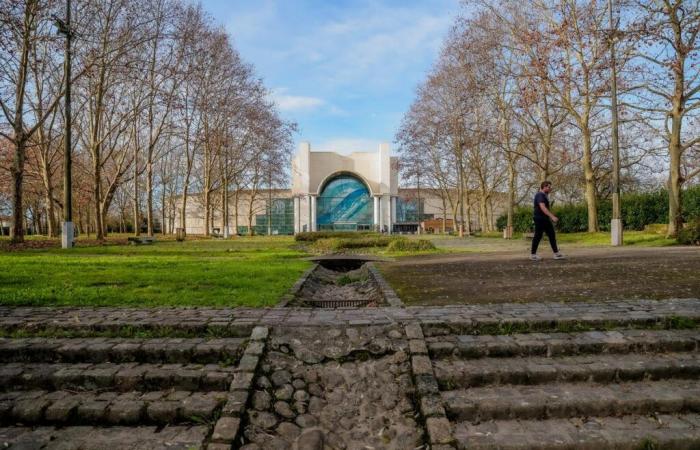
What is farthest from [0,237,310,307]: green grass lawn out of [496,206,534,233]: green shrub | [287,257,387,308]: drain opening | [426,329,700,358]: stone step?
[496,206,534,233]: green shrub

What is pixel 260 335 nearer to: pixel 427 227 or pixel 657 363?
pixel 657 363

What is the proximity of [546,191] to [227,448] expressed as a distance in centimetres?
993

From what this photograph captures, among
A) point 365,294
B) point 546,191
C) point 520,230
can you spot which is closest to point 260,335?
point 365,294

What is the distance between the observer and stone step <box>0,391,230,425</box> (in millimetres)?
3625

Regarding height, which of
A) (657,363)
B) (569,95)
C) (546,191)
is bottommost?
(657,363)

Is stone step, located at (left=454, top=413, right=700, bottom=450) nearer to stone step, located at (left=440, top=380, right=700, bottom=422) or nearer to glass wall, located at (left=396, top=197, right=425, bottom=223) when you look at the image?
stone step, located at (left=440, top=380, right=700, bottom=422)

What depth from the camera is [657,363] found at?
4.09 meters

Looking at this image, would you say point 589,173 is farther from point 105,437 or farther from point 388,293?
point 105,437

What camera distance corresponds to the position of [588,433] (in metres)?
3.36

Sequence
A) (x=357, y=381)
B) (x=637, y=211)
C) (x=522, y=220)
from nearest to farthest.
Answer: (x=357, y=381)
(x=637, y=211)
(x=522, y=220)

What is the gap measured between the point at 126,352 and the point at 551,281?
21.9 feet

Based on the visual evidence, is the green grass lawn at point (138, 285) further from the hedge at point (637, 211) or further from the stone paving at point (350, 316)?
the hedge at point (637, 211)

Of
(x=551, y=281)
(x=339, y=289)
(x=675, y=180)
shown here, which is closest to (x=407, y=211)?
(x=675, y=180)

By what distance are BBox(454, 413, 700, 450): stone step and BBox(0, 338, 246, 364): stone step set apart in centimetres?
238
